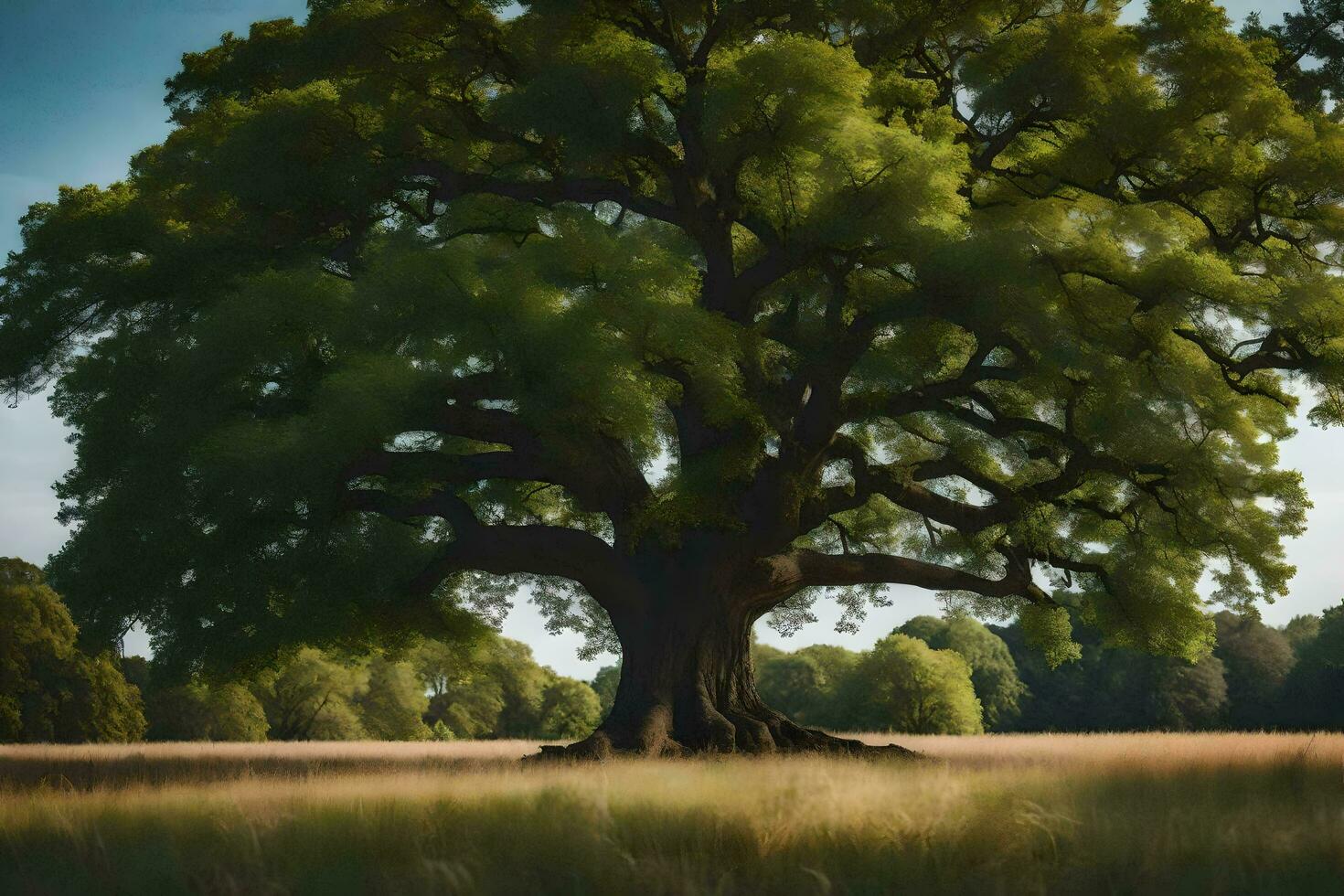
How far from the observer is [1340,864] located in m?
7.76

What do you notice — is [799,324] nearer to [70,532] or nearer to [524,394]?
[524,394]

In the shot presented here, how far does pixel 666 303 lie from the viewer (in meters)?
15.4

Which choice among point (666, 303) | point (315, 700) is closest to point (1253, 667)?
point (315, 700)

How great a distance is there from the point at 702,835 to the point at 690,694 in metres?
10.0

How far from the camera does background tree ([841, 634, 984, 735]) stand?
51.4m

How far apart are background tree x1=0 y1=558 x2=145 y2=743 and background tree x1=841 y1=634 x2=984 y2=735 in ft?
95.2

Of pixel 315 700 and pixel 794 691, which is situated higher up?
pixel 794 691

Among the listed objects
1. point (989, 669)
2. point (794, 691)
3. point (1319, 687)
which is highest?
point (989, 669)

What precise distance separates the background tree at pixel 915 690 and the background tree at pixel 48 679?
2903 cm

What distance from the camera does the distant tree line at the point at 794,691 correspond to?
142 ft

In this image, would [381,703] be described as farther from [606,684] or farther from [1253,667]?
[1253,667]

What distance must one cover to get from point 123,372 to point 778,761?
1056cm

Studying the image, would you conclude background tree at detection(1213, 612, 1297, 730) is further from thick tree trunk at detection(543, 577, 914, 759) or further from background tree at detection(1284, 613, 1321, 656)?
thick tree trunk at detection(543, 577, 914, 759)

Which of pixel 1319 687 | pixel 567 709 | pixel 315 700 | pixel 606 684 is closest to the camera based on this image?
pixel 1319 687
